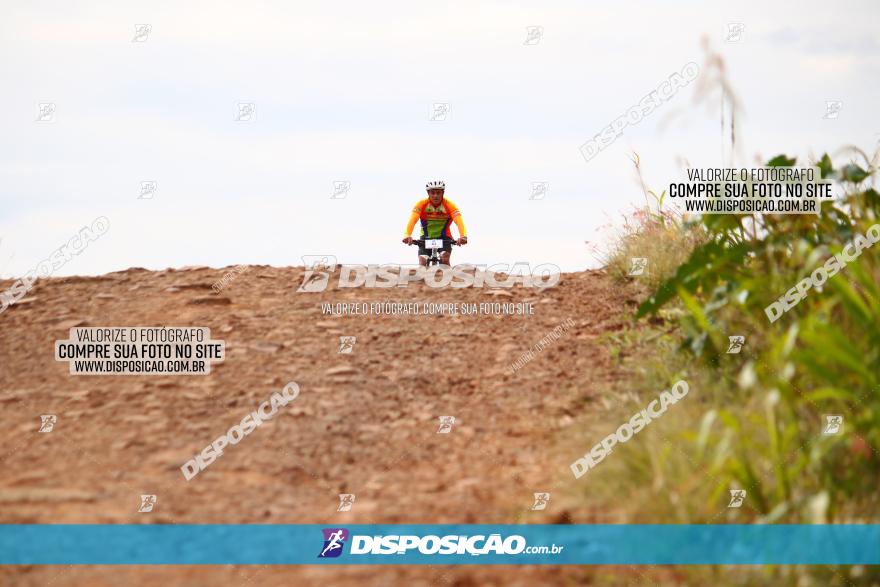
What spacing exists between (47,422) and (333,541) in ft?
11.4

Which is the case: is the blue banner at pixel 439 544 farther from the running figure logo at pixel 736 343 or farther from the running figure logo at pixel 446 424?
the running figure logo at pixel 736 343

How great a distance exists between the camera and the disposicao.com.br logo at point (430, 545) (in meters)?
4.52

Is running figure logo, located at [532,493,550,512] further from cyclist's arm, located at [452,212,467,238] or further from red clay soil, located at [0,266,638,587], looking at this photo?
cyclist's arm, located at [452,212,467,238]

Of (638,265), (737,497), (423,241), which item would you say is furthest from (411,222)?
(737,497)

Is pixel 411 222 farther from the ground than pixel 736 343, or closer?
farther from the ground

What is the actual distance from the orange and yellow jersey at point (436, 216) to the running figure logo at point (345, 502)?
7.14m

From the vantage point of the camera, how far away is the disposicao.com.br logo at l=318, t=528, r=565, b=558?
4.52 m

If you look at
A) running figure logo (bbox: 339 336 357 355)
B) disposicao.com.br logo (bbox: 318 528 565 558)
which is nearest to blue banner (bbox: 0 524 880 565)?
disposicao.com.br logo (bbox: 318 528 565 558)

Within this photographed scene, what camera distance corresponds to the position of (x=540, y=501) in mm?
4984

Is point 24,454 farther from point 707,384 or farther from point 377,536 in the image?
point 707,384

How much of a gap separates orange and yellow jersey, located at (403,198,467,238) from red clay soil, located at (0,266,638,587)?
2493 mm

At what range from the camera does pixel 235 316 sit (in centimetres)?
880

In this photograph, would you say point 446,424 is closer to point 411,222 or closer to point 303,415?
point 303,415

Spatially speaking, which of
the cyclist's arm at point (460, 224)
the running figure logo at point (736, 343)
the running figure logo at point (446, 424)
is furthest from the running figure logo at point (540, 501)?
the cyclist's arm at point (460, 224)
